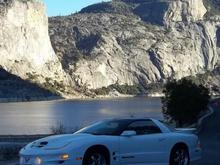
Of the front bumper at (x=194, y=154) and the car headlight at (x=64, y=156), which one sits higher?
the car headlight at (x=64, y=156)

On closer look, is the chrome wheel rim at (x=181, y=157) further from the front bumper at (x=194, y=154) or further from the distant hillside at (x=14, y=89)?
the distant hillside at (x=14, y=89)

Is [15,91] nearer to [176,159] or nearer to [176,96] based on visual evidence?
[176,96]

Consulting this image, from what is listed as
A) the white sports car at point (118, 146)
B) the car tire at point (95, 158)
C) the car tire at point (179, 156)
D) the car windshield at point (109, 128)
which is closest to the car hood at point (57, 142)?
the white sports car at point (118, 146)

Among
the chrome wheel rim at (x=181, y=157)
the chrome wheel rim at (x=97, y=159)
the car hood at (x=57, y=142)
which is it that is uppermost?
the car hood at (x=57, y=142)

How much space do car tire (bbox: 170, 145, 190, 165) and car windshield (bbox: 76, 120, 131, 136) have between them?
1400mm

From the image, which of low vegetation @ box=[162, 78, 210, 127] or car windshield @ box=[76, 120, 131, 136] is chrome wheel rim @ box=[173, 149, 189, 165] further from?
low vegetation @ box=[162, 78, 210, 127]

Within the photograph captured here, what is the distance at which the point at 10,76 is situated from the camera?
7672 inches

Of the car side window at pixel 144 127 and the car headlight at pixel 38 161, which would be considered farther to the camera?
the car side window at pixel 144 127

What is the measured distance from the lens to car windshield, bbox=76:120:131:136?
12.9m

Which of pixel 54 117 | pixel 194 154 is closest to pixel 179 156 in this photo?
pixel 194 154

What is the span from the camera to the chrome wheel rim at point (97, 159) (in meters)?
12.3

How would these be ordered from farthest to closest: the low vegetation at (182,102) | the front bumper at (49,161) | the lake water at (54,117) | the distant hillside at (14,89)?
the distant hillside at (14,89) → the lake water at (54,117) → the low vegetation at (182,102) → the front bumper at (49,161)

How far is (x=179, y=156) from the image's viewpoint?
1397cm

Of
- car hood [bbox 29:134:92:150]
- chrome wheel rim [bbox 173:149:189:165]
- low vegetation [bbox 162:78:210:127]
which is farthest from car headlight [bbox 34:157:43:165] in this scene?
low vegetation [bbox 162:78:210:127]
